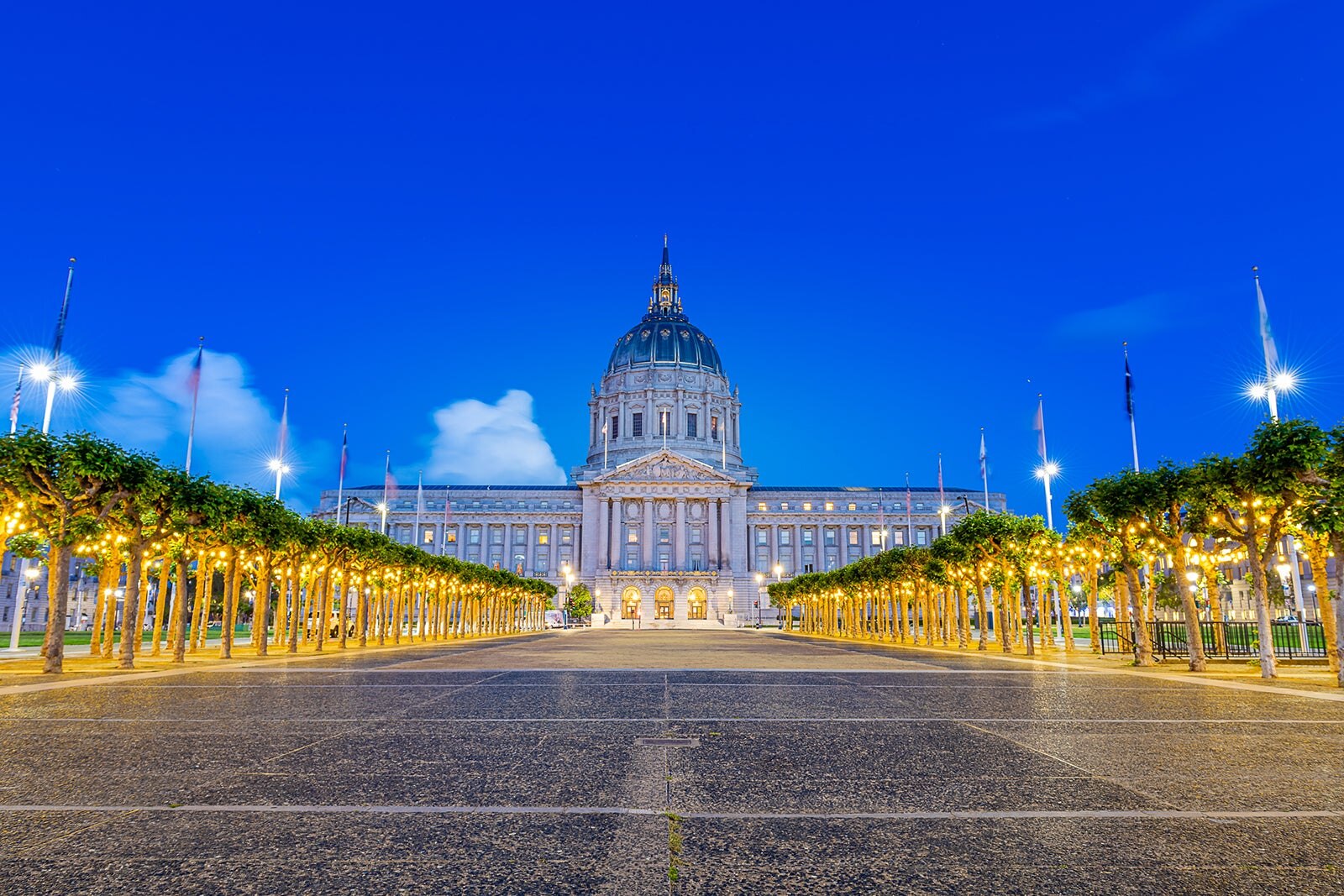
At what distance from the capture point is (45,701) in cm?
1608

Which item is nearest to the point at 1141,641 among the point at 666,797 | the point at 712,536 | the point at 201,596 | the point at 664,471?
the point at 666,797

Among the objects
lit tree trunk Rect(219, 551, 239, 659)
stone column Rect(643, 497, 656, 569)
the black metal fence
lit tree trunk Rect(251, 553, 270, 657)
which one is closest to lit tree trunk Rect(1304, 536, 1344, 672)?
the black metal fence

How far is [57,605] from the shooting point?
2522 centimetres

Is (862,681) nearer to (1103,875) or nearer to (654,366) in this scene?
(1103,875)

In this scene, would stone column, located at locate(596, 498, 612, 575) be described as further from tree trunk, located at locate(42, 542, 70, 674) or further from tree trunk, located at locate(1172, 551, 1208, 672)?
tree trunk, located at locate(1172, 551, 1208, 672)

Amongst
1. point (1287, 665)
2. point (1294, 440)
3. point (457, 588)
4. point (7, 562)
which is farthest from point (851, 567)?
point (7, 562)

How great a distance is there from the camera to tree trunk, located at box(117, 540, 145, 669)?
Result: 26.0 m

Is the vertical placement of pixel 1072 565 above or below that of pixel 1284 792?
above

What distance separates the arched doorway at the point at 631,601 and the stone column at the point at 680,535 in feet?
32.6

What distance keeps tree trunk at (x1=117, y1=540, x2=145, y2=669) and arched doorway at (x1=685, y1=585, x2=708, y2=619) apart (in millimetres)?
123604

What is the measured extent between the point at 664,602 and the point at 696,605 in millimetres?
6002

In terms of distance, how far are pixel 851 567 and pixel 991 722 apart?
206ft

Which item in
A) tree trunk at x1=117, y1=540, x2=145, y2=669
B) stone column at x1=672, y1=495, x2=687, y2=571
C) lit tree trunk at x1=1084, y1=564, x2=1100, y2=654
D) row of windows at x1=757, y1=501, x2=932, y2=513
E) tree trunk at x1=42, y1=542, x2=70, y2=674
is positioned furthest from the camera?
row of windows at x1=757, y1=501, x2=932, y2=513

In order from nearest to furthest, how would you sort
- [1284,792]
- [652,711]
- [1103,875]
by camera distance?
[1103,875] < [1284,792] < [652,711]
